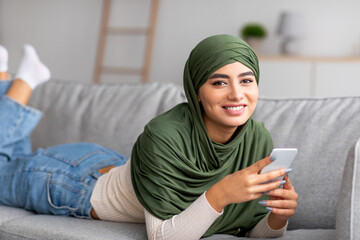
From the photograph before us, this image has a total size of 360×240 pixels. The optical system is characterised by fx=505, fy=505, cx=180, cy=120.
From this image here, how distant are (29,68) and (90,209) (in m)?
0.82

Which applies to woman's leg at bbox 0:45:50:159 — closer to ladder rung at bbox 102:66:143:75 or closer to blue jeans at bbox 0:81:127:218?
blue jeans at bbox 0:81:127:218

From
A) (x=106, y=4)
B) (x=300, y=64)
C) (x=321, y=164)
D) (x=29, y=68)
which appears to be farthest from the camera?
(x=106, y=4)

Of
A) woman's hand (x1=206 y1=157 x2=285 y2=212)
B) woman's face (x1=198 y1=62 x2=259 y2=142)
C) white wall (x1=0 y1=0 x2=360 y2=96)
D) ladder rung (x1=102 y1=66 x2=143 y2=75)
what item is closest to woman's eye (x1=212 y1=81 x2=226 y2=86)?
woman's face (x1=198 y1=62 x2=259 y2=142)

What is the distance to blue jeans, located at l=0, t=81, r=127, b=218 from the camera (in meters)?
1.73

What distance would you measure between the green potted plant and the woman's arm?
354 centimetres

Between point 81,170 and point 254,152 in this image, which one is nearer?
point 254,152

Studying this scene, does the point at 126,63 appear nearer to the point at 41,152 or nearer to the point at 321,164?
the point at 41,152

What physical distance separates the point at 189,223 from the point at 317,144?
62 centimetres

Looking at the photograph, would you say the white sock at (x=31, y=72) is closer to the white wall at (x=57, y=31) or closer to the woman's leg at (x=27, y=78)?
the woman's leg at (x=27, y=78)

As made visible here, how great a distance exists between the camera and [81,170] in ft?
5.84

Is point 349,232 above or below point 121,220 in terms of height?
above

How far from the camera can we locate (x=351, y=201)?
1.03m

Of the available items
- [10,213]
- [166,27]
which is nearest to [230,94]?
[10,213]

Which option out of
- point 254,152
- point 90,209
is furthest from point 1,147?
point 254,152
